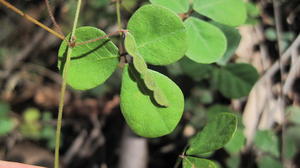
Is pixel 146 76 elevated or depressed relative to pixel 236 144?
elevated

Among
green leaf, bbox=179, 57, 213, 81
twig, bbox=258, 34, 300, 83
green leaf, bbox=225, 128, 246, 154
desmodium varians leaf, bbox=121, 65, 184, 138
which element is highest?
desmodium varians leaf, bbox=121, 65, 184, 138

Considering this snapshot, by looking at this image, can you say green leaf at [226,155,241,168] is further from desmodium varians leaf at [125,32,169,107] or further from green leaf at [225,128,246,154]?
desmodium varians leaf at [125,32,169,107]

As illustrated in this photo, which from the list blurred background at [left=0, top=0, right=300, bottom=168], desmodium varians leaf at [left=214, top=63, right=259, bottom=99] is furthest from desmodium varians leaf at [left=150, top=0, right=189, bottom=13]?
desmodium varians leaf at [left=214, top=63, right=259, bottom=99]

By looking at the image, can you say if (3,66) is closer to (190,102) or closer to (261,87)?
(190,102)

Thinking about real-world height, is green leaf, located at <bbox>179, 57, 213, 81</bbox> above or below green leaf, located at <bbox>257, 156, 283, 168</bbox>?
above

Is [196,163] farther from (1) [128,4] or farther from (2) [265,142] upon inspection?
(1) [128,4]

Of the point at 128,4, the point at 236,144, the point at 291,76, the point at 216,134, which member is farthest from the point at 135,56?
the point at 128,4

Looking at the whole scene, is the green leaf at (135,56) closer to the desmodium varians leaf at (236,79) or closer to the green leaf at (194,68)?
the green leaf at (194,68)
